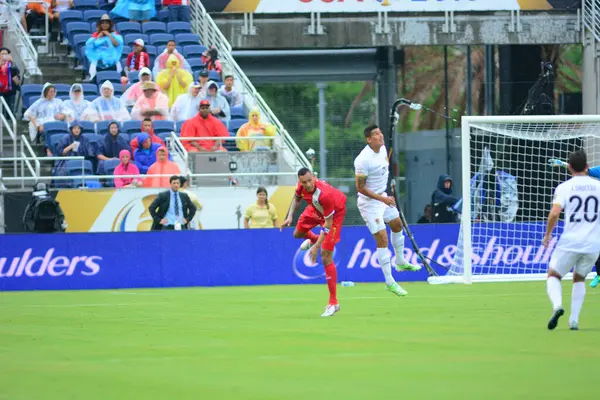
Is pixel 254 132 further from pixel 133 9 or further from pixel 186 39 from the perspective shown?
pixel 133 9

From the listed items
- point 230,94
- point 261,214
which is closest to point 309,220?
point 261,214

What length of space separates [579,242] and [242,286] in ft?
40.1

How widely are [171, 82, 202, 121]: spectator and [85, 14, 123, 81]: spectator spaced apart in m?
2.05

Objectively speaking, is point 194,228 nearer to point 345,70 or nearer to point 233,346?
point 345,70

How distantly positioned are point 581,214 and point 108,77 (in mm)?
18515

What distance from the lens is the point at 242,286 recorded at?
23312 millimetres

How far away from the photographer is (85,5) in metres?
30.6

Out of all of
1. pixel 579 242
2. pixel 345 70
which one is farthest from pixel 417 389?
pixel 345 70

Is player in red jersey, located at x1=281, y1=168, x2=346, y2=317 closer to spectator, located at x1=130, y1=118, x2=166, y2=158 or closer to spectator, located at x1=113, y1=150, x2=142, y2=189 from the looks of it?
spectator, located at x1=113, y1=150, x2=142, y2=189

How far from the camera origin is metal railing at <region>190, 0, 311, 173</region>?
27406mm

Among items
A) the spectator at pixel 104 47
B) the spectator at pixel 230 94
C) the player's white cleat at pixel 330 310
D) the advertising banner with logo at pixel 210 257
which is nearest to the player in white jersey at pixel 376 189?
the player's white cleat at pixel 330 310

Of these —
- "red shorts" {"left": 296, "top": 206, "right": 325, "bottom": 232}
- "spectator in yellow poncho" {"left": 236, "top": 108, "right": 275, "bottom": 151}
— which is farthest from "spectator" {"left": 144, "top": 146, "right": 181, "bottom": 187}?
"red shorts" {"left": 296, "top": 206, "right": 325, "bottom": 232}

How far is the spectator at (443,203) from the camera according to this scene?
88.5ft

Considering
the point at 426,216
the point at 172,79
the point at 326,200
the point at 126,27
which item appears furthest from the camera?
the point at 126,27
